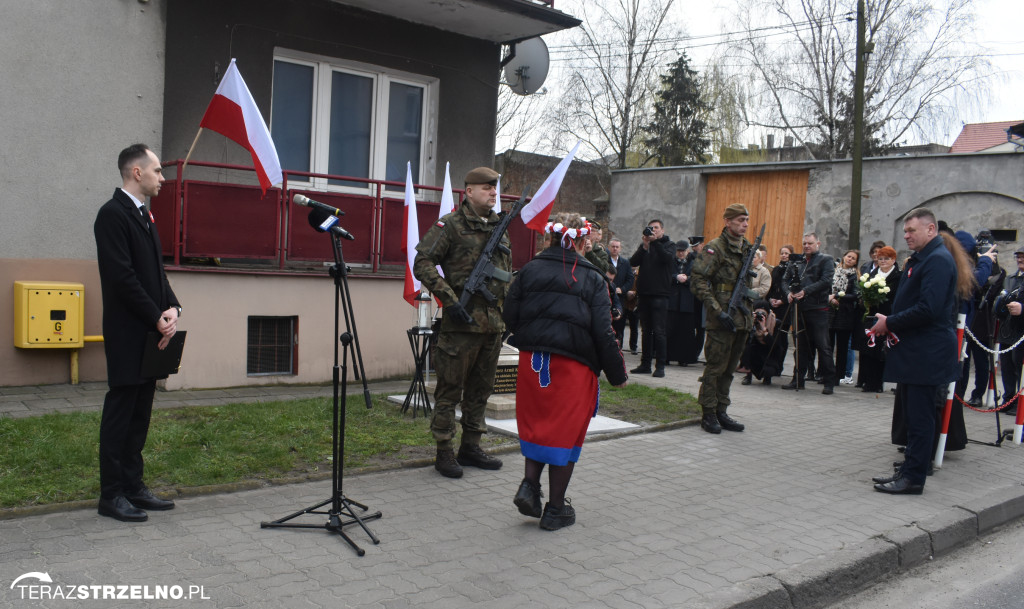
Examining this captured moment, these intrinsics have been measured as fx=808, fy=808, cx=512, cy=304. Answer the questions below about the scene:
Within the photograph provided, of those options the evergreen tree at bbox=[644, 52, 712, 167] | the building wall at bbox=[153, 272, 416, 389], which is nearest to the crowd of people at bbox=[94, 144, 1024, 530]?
the building wall at bbox=[153, 272, 416, 389]

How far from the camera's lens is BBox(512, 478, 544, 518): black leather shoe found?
16.2 feet

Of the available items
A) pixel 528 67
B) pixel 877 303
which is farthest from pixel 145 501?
pixel 528 67

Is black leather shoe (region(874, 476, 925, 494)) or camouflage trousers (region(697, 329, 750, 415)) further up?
camouflage trousers (region(697, 329, 750, 415))

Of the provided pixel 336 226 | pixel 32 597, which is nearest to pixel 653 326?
pixel 336 226

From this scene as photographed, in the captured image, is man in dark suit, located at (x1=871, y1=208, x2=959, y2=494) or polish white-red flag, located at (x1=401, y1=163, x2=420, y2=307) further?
polish white-red flag, located at (x1=401, y1=163, x2=420, y2=307)

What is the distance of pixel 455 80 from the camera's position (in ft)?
38.0

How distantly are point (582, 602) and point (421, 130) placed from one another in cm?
867

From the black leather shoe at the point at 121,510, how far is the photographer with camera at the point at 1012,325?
9395mm

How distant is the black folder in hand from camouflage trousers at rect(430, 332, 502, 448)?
6.15 feet

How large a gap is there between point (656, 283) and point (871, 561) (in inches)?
273

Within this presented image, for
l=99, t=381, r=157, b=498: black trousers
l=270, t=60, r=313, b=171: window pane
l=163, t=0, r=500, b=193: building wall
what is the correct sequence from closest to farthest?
l=99, t=381, r=157, b=498: black trousers → l=163, t=0, r=500, b=193: building wall → l=270, t=60, r=313, b=171: window pane

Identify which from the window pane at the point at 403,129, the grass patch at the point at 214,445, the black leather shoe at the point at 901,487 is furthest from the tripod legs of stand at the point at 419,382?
the black leather shoe at the point at 901,487

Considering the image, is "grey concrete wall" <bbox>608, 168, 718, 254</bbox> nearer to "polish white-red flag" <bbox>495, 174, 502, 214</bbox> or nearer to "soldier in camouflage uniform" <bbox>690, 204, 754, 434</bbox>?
"polish white-red flag" <bbox>495, 174, 502, 214</bbox>

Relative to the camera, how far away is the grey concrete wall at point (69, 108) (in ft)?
26.5
